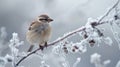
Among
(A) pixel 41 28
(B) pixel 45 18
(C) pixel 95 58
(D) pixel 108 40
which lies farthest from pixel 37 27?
(C) pixel 95 58

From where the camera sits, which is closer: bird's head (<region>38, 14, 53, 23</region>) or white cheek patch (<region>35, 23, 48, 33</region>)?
bird's head (<region>38, 14, 53, 23</region>)

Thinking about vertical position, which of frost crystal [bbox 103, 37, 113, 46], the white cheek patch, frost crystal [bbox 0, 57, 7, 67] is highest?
the white cheek patch

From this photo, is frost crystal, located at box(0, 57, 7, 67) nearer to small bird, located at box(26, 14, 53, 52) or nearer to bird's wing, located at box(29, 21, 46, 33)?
small bird, located at box(26, 14, 53, 52)

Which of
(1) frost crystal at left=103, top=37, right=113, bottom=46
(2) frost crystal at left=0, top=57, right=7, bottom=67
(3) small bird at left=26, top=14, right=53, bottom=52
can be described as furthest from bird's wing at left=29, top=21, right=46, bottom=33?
(1) frost crystal at left=103, top=37, right=113, bottom=46

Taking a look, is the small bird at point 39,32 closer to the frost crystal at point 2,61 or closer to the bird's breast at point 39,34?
the bird's breast at point 39,34

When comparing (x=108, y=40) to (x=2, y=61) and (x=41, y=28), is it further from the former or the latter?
(x=41, y=28)

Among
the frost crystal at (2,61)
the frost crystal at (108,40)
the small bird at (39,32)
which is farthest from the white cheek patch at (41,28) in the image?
the frost crystal at (108,40)

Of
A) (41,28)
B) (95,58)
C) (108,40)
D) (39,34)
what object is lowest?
(95,58)

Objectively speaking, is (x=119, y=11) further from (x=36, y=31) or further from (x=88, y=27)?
(x=36, y=31)
